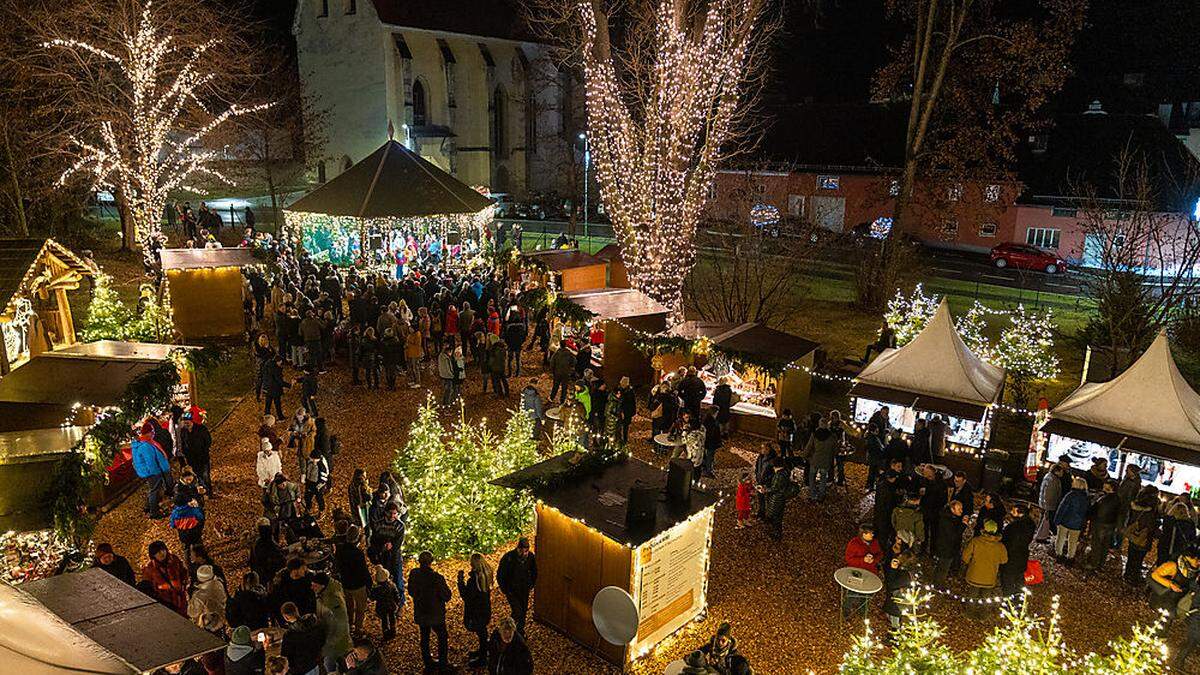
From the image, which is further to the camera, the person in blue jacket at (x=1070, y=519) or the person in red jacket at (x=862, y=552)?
the person in blue jacket at (x=1070, y=519)

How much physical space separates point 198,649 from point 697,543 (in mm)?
4675

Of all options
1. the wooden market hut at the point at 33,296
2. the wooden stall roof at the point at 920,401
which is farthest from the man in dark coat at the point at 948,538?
the wooden market hut at the point at 33,296

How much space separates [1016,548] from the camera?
845cm

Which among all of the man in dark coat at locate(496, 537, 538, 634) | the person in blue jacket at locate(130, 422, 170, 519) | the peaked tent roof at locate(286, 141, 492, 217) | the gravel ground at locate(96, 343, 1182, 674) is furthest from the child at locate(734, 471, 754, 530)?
the peaked tent roof at locate(286, 141, 492, 217)

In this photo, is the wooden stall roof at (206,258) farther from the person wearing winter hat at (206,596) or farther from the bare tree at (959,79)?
the bare tree at (959,79)

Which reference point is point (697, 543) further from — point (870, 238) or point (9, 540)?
point (870, 238)

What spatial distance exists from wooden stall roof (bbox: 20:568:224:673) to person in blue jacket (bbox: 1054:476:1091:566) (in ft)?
30.8

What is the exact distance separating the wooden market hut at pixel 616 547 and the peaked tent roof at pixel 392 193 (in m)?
13.1

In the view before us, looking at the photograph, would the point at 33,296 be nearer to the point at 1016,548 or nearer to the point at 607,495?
the point at 607,495

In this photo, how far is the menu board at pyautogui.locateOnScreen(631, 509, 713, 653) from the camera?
7.38 metres

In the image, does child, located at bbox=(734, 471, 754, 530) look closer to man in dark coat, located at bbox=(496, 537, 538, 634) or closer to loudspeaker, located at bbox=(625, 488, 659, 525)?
loudspeaker, located at bbox=(625, 488, 659, 525)

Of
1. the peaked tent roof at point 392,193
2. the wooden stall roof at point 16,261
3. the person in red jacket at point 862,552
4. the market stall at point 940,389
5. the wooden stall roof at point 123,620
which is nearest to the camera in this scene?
the wooden stall roof at point 123,620

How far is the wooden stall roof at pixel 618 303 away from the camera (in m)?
15.8

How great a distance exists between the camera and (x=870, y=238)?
28953 millimetres
